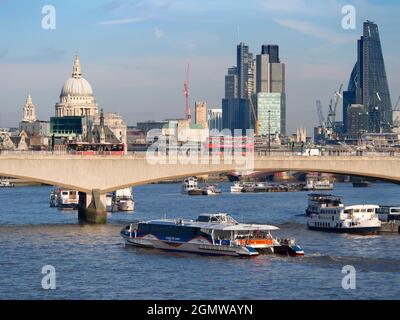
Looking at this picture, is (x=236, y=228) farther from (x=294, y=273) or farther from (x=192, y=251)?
(x=294, y=273)

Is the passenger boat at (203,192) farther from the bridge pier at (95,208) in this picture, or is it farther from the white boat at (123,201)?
the bridge pier at (95,208)

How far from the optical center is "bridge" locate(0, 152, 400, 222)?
78.6 m

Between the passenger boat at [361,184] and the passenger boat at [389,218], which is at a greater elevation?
the passenger boat at [389,218]

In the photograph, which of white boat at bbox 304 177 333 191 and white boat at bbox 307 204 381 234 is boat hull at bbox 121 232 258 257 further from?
white boat at bbox 304 177 333 191

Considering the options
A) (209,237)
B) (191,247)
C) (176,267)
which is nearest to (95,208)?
(191,247)

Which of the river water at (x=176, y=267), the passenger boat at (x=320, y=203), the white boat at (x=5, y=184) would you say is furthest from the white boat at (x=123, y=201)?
the white boat at (x=5, y=184)

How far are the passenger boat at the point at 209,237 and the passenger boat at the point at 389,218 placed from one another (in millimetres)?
12985

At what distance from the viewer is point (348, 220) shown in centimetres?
7469

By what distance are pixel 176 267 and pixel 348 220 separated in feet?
68.7

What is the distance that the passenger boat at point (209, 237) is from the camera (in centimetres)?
6088

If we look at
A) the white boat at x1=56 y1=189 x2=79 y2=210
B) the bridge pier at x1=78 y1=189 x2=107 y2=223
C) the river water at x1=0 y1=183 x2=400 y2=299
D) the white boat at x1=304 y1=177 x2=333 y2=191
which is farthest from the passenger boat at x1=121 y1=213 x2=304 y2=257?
the white boat at x1=304 y1=177 x2=333 y2=191

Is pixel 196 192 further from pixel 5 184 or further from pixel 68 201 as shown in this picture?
pixel 5 184

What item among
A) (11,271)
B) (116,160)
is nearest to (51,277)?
(11,271)
